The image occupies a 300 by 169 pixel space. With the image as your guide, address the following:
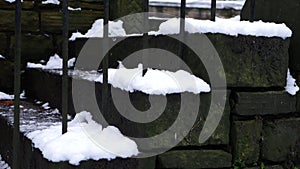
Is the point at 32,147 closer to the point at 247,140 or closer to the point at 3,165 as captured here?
the point at 3,165

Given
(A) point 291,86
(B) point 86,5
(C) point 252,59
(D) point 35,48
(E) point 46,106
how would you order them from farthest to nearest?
(B) point 86,5 → (D) point 35,48 → (E) point 46,106 → (A) point 291,86 → (C) point 252,59

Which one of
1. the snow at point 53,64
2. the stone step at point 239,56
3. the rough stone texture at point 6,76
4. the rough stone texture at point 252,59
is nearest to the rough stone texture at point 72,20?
the snow at point 53,64

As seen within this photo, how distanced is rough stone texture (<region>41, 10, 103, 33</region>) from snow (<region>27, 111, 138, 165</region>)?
164 centimetres

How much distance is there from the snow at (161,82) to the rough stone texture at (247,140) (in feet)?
0.84

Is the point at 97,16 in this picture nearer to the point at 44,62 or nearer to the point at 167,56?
the point at 44,62

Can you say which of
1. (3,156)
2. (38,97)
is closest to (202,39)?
(3,156)

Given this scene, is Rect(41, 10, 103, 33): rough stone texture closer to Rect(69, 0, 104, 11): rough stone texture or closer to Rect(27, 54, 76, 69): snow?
Rect(69, 0, 104, 11): rough stone texture

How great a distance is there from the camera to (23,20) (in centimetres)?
333

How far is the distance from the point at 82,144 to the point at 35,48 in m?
1.89

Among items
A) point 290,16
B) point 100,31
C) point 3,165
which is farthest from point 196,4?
point 3,165

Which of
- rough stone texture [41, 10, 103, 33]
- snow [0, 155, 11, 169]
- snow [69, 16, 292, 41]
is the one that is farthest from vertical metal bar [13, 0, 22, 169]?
rough stone texture [41, 10, 103, 33]

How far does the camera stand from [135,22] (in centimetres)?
344

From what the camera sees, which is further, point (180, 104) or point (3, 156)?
point (3, 156)

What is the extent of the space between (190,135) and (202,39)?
40cm
